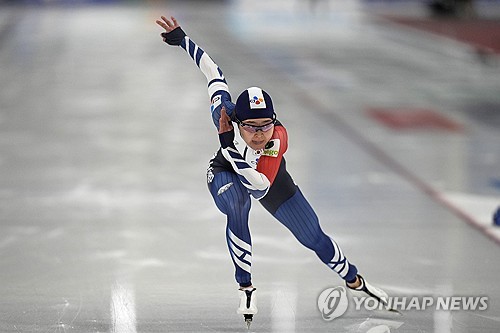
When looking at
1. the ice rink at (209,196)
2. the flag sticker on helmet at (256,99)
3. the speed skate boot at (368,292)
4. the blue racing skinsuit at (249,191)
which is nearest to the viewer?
the flag sticker on helmet at (256,99)

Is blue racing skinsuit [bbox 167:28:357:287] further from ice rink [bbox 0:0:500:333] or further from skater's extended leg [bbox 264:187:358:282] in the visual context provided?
ice rink [bbox 0:0:500:333]

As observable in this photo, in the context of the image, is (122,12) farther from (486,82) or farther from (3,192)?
(3,192)

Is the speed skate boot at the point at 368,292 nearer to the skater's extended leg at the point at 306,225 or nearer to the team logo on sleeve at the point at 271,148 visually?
the skater's extended leg at the point at 306,225

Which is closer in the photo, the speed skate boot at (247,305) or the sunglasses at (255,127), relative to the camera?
the sunglasses at (255,127)

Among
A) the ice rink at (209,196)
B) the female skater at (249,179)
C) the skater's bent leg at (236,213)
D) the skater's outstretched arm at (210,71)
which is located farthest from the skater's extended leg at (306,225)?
the skater's outstretched arm at (210,71)

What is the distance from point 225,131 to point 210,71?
0.47 metres

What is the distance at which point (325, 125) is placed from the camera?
10312 mm

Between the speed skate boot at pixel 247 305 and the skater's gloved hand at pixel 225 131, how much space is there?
0.75 metres

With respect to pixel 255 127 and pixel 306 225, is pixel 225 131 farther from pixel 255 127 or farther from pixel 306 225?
pixel 306 225

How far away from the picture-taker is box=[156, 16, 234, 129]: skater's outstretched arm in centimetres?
426

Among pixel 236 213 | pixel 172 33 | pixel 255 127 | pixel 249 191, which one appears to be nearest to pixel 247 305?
pixel 236 213

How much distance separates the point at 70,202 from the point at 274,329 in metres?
3.10

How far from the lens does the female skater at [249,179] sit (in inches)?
157

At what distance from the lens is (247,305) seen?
4254mm
